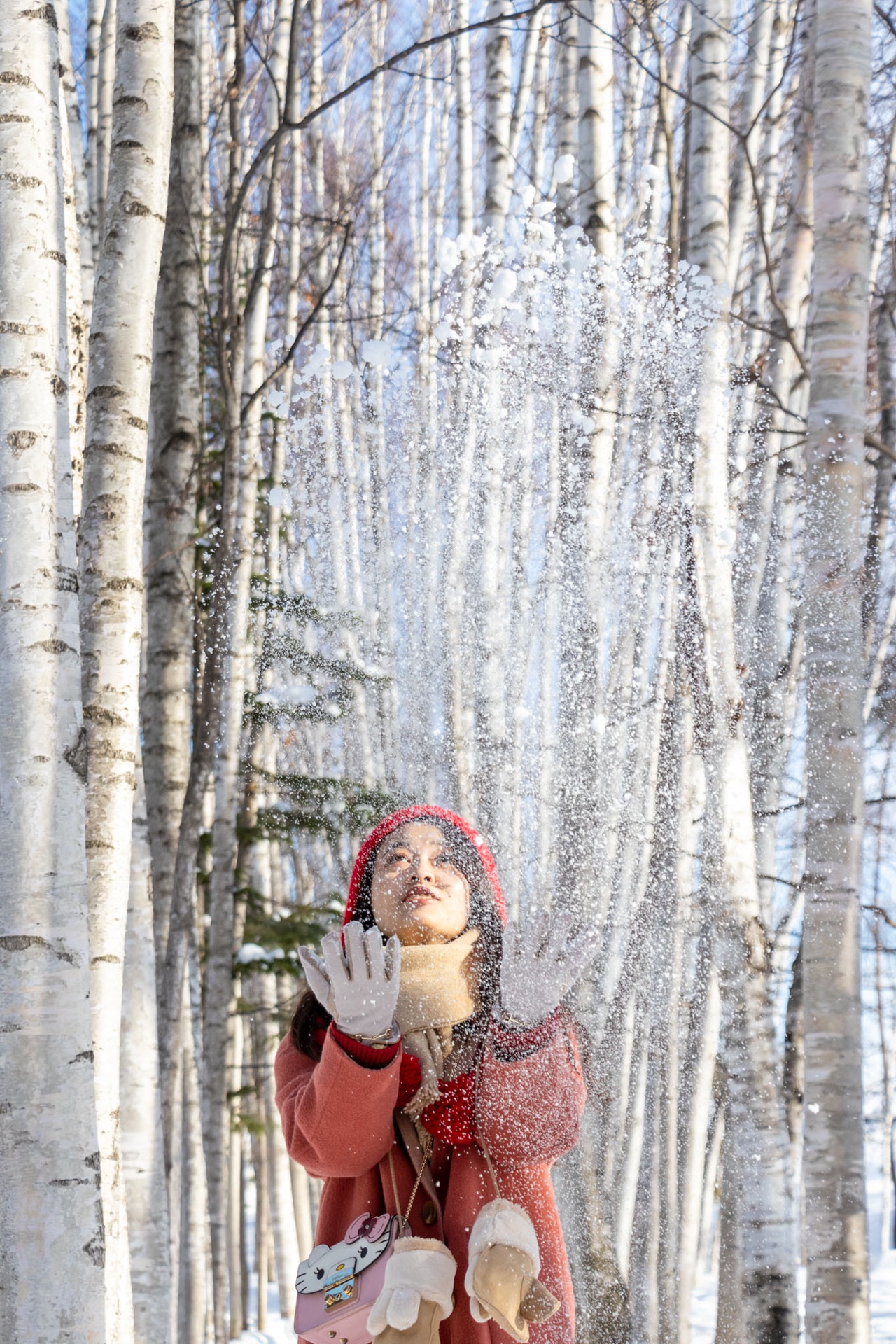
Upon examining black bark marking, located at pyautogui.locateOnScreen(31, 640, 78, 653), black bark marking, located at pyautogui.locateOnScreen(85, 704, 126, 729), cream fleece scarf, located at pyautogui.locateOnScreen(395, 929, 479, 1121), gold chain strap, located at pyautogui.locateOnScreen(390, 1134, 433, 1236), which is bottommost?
gold chain strap, located at pyautogui.locateOnScreen(390, 1134, 433, 1236)

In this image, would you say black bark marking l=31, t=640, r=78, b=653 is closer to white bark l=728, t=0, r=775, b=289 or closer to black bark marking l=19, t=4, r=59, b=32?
black bark marking l=19, t=4, r=59, b=32

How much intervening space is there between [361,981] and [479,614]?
16.0ft

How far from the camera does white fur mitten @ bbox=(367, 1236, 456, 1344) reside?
68.7 inches

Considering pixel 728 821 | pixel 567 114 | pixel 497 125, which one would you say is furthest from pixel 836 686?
pixel 567 114

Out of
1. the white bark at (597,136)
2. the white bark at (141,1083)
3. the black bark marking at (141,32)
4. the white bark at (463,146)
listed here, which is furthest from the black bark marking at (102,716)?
the white bark at (463,146)

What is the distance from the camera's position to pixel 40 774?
172 centimetres

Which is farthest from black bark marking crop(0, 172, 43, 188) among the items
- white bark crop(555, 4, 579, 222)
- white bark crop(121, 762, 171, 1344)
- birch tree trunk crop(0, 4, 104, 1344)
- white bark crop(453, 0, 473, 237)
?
white bark crop(453, 0, 473, 237)

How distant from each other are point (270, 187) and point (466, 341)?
96.4 inches

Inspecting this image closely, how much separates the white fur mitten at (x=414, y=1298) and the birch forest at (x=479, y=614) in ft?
1.42

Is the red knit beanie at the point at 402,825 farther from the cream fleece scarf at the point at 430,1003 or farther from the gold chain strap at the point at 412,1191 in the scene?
the gold chain strap at the point at 412,1191

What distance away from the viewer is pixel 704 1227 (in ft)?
39.0

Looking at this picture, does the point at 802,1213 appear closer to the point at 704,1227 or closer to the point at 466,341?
the point at 466,341

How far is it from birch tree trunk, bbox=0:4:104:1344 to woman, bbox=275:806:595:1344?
39 cm

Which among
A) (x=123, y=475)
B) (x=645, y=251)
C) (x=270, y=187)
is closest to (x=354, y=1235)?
(x=123, y=475)
